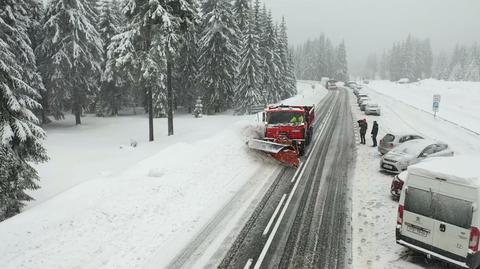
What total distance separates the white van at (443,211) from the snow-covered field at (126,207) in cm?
632

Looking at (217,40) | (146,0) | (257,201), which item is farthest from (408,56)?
(257,201)

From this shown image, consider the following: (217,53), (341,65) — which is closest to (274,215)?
(217,53)

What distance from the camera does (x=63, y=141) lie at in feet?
106

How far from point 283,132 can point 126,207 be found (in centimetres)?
1194

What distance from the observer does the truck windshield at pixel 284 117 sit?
23.6m

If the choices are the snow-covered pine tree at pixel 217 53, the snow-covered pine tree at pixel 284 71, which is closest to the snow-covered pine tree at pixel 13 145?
the snow-covered pine tree at pixel 217 53

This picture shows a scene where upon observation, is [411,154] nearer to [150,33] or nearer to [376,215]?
[376,215]

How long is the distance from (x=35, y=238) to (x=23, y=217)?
1.59 m

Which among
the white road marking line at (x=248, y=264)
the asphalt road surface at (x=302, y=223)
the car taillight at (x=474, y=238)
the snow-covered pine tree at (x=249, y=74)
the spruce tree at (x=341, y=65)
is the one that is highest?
the spruce tree at (x=341, y=65)

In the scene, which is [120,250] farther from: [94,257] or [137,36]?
[137,36]

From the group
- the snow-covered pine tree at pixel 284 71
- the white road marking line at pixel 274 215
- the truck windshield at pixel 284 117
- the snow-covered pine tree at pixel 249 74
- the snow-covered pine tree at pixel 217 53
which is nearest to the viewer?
the white road marking line at pixel 274 215

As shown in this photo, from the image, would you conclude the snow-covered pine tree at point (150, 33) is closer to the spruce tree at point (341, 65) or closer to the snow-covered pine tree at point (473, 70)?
the spruce tree at point (341, 65)

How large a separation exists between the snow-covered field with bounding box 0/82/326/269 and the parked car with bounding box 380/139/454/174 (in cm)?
580

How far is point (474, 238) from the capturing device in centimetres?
885
